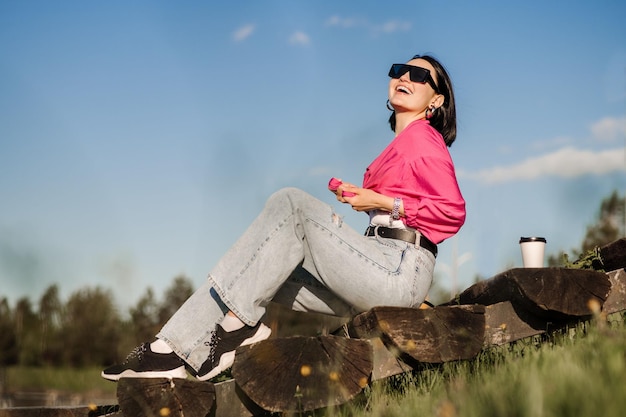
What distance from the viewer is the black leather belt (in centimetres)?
Result: 399

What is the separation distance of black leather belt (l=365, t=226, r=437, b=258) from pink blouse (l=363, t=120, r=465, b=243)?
41 millimetres

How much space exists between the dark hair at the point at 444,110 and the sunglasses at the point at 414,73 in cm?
7

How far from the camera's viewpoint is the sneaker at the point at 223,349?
3.63 m

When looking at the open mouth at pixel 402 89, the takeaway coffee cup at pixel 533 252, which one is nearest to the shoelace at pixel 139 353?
the open mouth at pixel 402 89

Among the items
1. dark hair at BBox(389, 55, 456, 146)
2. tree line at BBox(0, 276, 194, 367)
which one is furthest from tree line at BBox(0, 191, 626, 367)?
dark hair at BBox(389, 55, 456, 146)

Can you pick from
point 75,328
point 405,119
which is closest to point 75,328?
point 75,328

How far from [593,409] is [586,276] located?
1.67 meters

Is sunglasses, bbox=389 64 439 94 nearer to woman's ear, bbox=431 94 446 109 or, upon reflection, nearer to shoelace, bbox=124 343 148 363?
woman's ear, bbox=431 94 446 109

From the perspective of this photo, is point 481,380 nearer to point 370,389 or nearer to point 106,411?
point 370,389

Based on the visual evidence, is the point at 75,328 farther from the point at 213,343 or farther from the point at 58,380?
the point at 213,343

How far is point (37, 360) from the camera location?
95.3 feet

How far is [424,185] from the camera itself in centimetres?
410

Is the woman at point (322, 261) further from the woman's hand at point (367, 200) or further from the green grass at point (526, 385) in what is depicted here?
the green grass at point (526, 385)

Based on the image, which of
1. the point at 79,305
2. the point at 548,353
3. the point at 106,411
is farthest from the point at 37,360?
the point at 548,353
